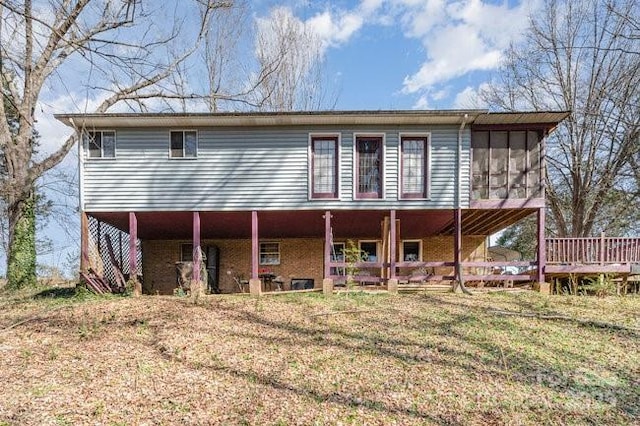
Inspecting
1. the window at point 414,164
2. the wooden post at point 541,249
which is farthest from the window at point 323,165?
the wooden post at point 541,249

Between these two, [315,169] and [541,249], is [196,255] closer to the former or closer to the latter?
[315,169]

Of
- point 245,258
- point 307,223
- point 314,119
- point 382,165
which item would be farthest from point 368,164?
point 245,258

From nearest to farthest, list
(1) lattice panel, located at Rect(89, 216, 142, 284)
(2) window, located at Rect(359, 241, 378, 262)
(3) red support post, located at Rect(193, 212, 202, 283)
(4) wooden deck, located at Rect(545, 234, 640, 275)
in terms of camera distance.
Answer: (3) red support post, located at Rect(193, 212, 202, 283), (4) wooden deck, located at Rect(545, 234, 640, 275), (1) lattice panel, located at Rect(89, 216, 142, 284), (2) window, located at Rect(359, 241, 378, 262)

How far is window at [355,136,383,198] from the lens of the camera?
11352 millimetres

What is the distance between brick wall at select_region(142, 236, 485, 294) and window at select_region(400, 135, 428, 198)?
514 centimetres

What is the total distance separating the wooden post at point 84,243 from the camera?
10945mm

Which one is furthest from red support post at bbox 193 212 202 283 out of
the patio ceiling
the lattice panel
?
the lattice panel

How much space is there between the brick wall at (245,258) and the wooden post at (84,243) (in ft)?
15.5

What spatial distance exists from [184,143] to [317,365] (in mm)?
7938

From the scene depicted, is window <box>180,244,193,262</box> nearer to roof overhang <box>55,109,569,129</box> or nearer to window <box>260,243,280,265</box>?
window <box>260,243,280,265</box>

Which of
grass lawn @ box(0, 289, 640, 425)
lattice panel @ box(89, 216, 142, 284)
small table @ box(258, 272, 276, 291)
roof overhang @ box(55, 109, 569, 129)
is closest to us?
grass lawn @ box(0, 289, 640, 425)

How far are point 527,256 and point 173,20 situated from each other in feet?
74.7

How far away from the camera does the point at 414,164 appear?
11398 mm

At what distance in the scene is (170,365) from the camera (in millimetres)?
5781
